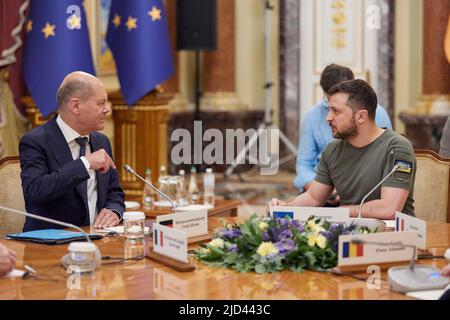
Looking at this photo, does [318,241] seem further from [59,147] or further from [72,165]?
[59,147]

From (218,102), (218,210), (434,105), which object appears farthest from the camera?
(218,102)

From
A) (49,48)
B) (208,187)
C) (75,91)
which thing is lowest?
(208,187)

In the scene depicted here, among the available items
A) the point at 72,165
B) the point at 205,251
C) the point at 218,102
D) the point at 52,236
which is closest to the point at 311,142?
the point at 72,165

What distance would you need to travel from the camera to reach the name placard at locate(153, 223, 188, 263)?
8.54 feet

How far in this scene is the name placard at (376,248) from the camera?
8.34 ft

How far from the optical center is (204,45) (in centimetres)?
928

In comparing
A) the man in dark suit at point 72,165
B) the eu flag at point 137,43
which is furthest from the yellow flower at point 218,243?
the eu flag at point 137,43

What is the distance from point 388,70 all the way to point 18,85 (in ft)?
16.2

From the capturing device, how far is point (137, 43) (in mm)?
6379

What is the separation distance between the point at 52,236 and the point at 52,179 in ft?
Result: 1.20

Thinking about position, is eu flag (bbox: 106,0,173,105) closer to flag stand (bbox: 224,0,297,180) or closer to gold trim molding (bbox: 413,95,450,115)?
flag stand (bbox: 224,0,297,180)

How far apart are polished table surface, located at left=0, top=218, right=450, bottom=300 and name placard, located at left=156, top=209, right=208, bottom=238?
0.47 ft
